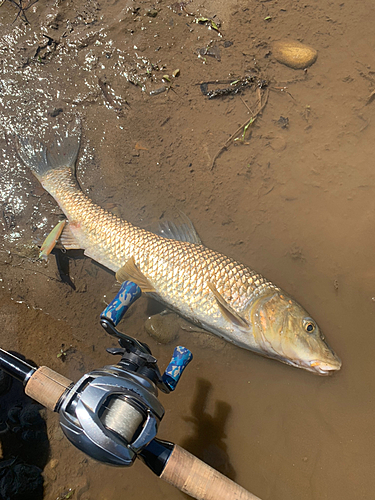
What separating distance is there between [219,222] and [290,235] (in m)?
0.75

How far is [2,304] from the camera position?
2982mm

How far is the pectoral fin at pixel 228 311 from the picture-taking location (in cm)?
236

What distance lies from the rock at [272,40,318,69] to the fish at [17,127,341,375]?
2.08 meters

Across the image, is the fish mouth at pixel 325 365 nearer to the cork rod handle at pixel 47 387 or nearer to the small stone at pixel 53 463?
the cork rod handle at pixel 47 387

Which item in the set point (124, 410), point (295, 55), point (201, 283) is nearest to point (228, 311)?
point (201, 283)

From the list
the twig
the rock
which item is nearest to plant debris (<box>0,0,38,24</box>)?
the twig

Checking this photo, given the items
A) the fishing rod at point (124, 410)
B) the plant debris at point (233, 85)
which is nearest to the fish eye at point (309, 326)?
the fishing rod at point (124, 410)

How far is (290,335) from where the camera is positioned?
2320mm

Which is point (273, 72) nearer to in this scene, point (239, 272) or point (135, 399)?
point (239, 272)

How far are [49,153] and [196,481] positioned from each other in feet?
10.4

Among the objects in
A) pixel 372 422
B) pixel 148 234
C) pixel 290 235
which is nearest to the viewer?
pixel 372 422

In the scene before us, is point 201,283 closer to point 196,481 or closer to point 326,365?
point 326,365

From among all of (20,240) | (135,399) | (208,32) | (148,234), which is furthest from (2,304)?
(208,32)

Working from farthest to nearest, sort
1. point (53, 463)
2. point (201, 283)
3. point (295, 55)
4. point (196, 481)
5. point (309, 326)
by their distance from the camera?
1. point (295, 55)
2. point (53, 463)
3. point (201, 283)
4. point (309, 326)
5. point (196, 481)
